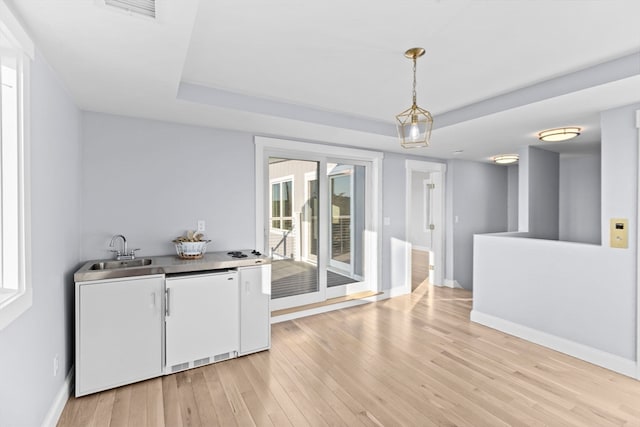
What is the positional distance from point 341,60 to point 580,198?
530cm

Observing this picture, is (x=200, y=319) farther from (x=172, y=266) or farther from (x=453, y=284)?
(x=453, y=284)

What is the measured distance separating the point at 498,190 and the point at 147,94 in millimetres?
6042

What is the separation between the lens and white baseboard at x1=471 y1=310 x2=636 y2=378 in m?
2.75

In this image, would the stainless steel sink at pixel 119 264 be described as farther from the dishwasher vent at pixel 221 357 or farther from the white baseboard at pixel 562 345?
the white baseboard at pixel 562 345

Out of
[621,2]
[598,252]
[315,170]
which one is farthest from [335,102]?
[598,252]

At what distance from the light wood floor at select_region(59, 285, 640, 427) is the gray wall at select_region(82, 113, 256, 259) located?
1322 millimetres

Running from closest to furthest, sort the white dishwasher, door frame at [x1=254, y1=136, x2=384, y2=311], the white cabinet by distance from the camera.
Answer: the white cabinet
the white dishwasher
door frame at [x1=254, y1=136, x2=384, y2=311]

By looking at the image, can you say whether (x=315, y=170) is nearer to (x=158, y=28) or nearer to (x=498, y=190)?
(x=158, y=28)

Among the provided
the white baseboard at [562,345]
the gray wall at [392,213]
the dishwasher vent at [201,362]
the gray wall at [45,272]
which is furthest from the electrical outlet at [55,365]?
the white baseboard at [562,345]

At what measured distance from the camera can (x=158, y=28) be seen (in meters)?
1.64

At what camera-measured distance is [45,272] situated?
196cm

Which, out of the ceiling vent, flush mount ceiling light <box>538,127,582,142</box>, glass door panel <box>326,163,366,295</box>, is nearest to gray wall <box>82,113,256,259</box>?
glass door panel <box>326,163,366,295</box>

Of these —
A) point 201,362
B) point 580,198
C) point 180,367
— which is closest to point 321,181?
point 201,362

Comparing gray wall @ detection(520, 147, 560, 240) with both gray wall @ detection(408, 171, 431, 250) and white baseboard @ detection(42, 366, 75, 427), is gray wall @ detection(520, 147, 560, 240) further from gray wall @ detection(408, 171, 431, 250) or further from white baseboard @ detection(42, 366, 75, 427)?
white baseboard @ detection(42, 366, 75, 427)
